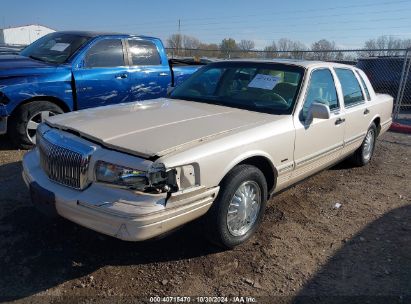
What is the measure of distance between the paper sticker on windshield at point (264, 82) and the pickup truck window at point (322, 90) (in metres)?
0.37

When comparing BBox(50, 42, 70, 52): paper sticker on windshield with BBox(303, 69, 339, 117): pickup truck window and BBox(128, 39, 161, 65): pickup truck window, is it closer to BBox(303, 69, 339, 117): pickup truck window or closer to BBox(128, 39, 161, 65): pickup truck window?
BBox(128, 39, 161, 65): pickup truck window

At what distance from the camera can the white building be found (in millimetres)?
54341

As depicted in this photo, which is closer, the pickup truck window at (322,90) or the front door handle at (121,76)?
the pickup truck window at (322,90)

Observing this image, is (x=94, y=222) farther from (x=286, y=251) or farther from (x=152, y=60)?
(x=152, y=60)

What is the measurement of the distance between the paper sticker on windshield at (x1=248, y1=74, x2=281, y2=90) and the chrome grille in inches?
83.7

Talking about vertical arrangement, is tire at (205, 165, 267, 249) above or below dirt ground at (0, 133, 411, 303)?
above

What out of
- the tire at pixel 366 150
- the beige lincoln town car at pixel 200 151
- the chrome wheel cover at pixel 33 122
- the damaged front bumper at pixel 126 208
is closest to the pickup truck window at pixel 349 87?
the beige lincoln town car at pixel 200 151

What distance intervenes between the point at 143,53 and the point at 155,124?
4.11 meters

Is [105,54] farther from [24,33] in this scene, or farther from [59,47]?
[24,33]

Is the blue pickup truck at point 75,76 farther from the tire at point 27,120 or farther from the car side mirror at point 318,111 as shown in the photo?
the car side mirror at point 318,111

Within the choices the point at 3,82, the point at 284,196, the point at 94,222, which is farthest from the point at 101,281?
the point at 3,82

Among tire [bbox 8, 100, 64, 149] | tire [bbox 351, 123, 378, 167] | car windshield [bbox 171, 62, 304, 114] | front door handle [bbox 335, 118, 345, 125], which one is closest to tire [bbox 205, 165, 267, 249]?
car windshield [bbox 171, 62, 304, 114]

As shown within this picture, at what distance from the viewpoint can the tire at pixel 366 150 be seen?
19.7 feet

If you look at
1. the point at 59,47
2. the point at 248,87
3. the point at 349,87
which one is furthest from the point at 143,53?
the point at 349,87
